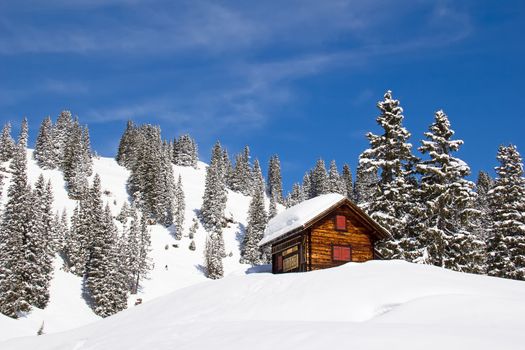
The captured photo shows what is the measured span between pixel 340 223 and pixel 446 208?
282 inches

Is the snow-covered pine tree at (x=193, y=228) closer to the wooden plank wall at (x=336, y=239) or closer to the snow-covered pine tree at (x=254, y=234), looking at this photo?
the snow-covered pine tree at (x=254, y=234)

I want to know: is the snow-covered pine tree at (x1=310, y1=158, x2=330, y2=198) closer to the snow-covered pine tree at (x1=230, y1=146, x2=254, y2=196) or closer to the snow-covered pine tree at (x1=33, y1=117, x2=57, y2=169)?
the snow-covered pine tree at (x1=230, y1=146, x2=254, y2=196)

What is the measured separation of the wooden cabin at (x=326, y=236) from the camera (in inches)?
1436

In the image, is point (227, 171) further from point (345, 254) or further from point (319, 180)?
point (345, 254)

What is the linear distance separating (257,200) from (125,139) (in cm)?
5076

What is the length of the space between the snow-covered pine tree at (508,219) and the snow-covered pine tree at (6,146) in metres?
103

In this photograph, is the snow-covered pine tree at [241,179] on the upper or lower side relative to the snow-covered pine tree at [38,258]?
upper

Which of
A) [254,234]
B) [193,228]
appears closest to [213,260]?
[254,234]

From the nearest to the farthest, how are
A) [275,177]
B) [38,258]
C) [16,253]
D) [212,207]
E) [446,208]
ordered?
[446,208], [16,253], [38,258], [212,207], [275,177]

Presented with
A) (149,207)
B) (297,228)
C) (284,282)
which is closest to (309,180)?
(149,207)

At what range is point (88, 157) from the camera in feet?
403

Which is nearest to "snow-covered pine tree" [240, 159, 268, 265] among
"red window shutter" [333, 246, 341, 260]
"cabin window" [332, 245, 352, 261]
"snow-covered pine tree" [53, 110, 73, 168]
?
"snow-covered pine tree" [53, 110, 73, 168]

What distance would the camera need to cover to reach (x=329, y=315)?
1972 centimetres

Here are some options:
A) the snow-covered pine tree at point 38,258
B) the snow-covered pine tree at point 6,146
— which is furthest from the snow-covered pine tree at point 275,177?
the snow-covered pine tree at point 38,258
